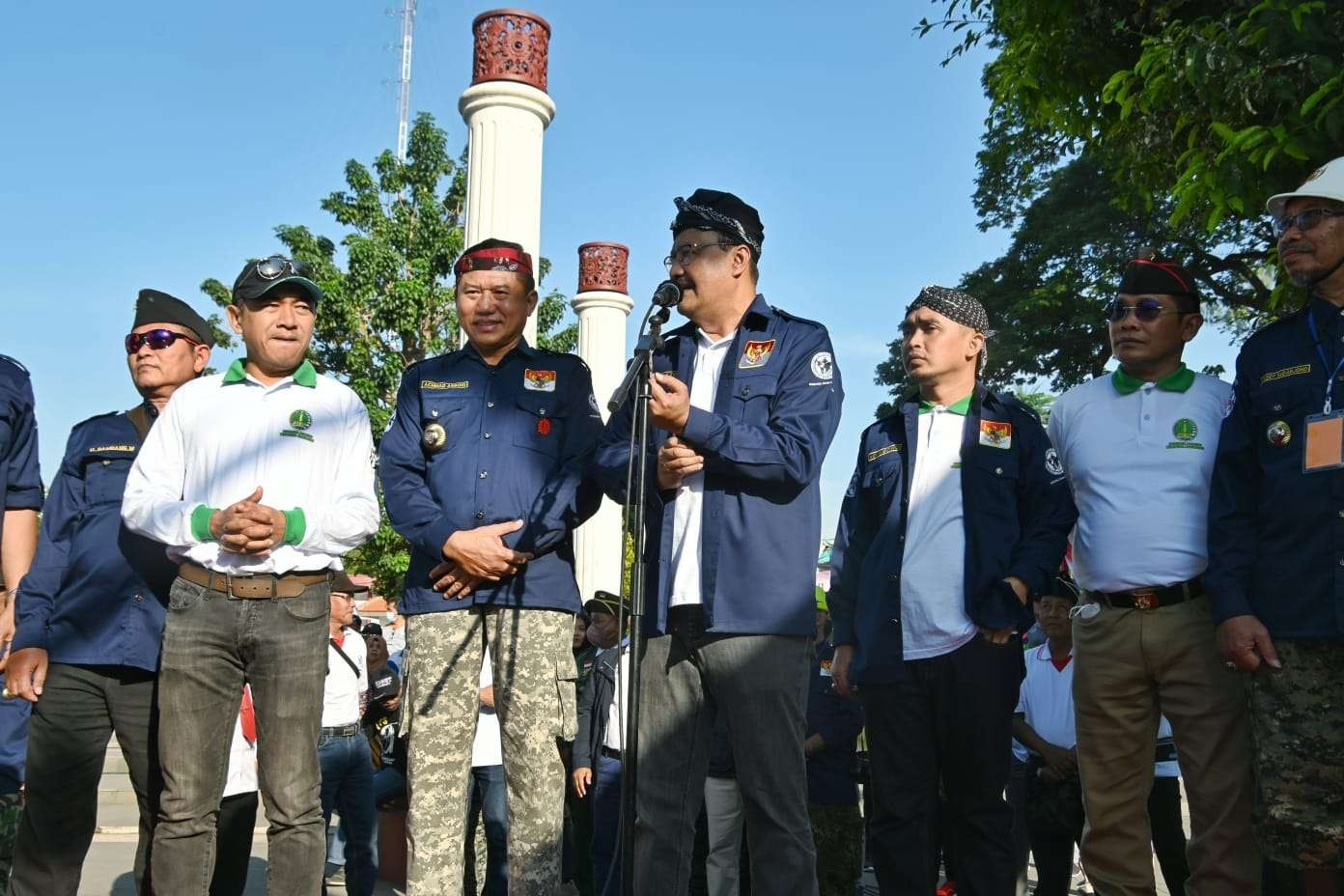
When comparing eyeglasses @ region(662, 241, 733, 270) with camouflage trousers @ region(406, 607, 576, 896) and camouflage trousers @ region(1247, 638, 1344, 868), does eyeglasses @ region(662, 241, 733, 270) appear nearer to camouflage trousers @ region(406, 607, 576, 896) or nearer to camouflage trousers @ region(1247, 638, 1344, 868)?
camouflage trousers @ region(406, 607, 576, 896)

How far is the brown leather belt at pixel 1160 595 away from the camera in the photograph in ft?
12.0

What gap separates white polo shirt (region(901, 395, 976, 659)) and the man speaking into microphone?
2.15 ft

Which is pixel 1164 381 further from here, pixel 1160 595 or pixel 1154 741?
pixel 1154 741

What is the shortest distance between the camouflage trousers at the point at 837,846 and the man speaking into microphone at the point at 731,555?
3578 millimetres

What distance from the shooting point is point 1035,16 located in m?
6.69

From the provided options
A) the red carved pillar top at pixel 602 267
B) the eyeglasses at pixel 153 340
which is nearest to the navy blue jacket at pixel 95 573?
the eyeglasses at pixel 153 340

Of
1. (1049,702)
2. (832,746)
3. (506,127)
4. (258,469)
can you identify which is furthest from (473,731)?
(506,127)

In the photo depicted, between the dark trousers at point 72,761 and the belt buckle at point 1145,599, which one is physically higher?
the belt buckle at point 1145,599

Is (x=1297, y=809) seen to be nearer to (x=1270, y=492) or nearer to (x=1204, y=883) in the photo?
(x=1204, y=883)

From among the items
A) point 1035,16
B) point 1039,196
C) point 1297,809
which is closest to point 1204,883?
point 1297,809

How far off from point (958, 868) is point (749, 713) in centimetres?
121

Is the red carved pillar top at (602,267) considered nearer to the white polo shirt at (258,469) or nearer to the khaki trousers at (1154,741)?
the white polo shirt at (258,469)

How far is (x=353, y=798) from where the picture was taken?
6.86 meters

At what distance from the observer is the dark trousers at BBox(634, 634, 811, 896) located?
3.15m
